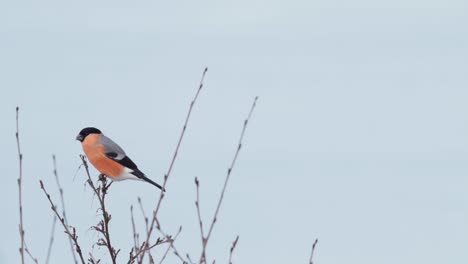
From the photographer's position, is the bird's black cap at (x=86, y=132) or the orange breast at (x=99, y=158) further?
the bird's black cap at (x=86, y=132)

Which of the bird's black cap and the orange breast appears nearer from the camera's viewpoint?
the orange breast

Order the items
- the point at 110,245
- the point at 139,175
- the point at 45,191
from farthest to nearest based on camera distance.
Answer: the point at 139,175
the point at 110,245
the point at 45,191

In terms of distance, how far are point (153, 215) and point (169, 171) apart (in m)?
0.22

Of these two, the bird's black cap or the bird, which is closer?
the bird

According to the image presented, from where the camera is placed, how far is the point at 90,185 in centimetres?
598

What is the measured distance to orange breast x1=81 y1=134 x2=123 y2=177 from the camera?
7995 mm

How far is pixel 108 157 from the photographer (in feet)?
27.2

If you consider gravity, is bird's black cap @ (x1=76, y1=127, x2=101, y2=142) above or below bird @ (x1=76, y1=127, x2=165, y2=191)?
above

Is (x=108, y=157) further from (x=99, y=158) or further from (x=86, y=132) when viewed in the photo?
(x=86, y=132)

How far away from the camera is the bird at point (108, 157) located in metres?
8.03

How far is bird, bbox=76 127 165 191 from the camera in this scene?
8.03m

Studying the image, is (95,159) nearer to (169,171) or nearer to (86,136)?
(86,136)

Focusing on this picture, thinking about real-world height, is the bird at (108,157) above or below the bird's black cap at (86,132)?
below

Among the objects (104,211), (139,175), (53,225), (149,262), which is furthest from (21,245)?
(139,175)
